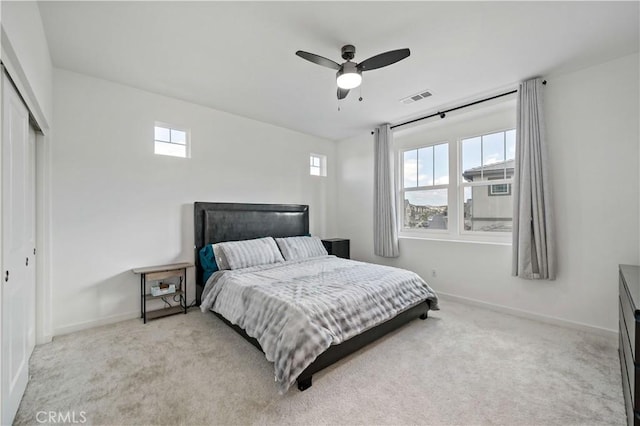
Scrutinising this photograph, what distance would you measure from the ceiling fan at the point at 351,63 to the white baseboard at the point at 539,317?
3.26 m

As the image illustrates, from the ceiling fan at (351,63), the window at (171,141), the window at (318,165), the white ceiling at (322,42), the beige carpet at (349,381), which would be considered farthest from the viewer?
the window at (318,165)

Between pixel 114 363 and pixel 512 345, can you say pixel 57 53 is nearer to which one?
pixel 114 363

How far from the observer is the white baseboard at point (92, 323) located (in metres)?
2.86

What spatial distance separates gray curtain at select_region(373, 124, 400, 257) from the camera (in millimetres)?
4590

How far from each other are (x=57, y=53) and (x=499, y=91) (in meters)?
4.79

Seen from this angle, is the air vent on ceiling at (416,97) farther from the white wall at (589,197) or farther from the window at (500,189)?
the window at (500,189)

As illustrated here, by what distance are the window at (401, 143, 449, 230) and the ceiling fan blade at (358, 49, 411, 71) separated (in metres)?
2.51

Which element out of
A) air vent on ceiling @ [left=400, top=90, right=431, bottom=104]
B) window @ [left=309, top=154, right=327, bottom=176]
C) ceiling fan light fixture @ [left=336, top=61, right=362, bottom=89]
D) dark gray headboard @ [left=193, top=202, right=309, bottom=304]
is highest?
air vent on ceiling @ [left=400, top=90, right=431, bottom=104]

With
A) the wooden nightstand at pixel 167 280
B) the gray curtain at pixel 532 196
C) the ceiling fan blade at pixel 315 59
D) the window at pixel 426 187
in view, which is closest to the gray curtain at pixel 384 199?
the window at pixel 426 187

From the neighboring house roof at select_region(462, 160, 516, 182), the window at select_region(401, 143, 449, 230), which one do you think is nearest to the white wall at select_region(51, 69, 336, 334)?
the window at select_region(401, 143, 449, 230)

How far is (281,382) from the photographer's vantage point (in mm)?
1894

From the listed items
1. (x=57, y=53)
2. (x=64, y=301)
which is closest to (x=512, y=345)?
(x=64, y=301)

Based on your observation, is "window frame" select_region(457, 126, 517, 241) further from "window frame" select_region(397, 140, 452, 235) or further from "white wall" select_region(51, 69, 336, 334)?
"white wall" select_region(51, 69, 336, 334)

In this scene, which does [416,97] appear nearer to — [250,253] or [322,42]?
[322,42]
